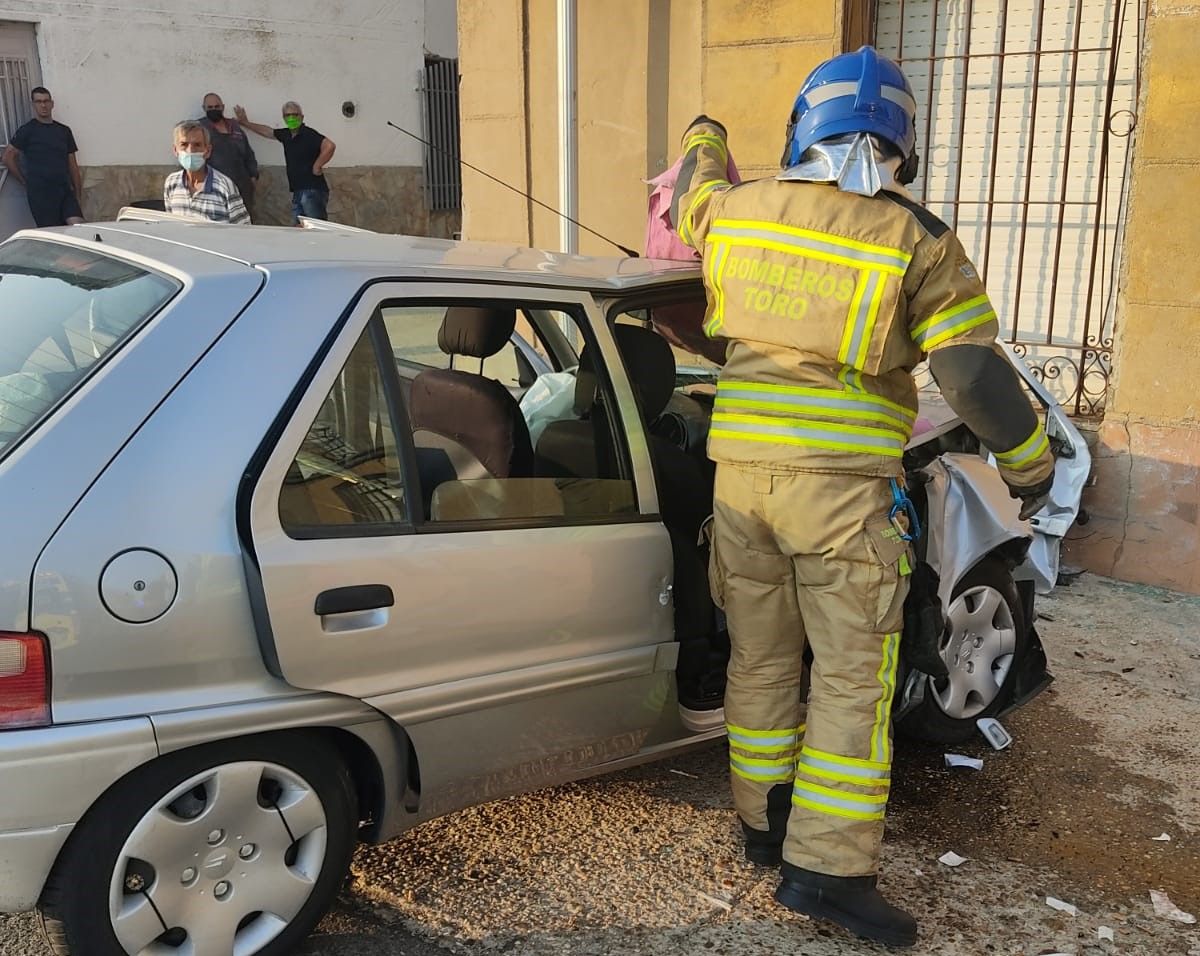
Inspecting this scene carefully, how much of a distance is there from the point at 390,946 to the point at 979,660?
6.66 ft

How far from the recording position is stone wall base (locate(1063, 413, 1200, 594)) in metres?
5.19

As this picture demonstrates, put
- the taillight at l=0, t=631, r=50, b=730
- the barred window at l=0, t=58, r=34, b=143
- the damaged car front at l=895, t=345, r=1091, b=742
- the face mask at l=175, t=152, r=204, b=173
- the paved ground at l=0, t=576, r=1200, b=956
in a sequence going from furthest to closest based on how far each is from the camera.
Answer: the barred window at l=0, t=58, r=34, b=143
the face mask at l=175, t=152, r=204, b=173
the damaged car front at l=895, t=345, r=1091, b=742
the paved ground at l=0, t=576, r=1200, b=956
the taillight at l=0, t=631, r=50, b=730

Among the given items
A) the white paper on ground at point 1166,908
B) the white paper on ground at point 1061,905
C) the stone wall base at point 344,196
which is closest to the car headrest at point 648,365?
the white paper on ground at point 1061,905

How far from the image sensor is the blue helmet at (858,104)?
9.38ft

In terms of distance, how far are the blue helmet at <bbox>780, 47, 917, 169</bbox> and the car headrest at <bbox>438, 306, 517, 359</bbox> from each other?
0.86m

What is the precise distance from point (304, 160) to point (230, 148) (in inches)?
Answer: 60.4

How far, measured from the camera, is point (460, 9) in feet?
25.3

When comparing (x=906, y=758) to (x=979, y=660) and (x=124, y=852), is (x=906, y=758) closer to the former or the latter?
(x=979, y=660)

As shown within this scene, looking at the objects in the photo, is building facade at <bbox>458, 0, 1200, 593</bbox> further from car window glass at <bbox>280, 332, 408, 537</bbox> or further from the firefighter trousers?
car window glass at <bbox>280, 332, 408, 537</bbox>

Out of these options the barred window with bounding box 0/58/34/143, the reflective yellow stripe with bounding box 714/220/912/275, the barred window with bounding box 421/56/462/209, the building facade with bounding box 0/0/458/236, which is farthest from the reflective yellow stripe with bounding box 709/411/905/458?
the barred window with bounding box 421/56/462/209

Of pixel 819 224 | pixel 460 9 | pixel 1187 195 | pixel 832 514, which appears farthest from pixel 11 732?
pixel 460 9

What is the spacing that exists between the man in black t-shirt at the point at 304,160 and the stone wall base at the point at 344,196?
172 centimetres

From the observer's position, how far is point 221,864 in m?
2.39

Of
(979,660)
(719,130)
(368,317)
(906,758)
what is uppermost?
(719,130)
